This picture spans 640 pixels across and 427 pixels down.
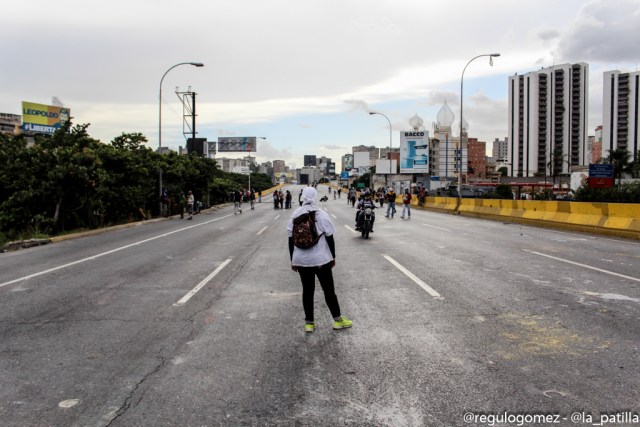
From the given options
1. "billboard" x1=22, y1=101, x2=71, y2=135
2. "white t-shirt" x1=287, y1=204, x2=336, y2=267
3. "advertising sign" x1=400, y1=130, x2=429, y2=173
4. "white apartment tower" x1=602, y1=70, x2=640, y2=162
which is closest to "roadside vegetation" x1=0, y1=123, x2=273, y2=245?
"white t-shirt" x1=287, y1=204, x2=336, y2=267

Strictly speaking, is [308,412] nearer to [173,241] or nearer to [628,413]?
[628,413]

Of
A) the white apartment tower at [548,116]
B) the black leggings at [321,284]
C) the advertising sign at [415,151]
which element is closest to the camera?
the black leggings at [321,284]

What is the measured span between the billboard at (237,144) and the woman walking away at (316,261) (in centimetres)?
8650

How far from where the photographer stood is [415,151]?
108 m

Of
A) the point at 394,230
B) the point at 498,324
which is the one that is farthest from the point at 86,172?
the point at 498,324

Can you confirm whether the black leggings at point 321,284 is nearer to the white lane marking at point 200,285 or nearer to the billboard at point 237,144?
the white lane marking at point 200,285

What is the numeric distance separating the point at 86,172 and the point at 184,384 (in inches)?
697

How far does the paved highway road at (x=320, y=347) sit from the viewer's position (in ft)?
12.2

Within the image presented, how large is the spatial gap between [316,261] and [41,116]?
7479 centimetres

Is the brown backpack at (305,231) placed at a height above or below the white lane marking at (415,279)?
above

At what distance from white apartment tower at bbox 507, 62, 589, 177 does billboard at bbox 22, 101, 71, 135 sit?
129534mm

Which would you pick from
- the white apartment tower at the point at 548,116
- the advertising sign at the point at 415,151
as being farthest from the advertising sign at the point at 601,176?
the white apartment tower at the point at 548,116

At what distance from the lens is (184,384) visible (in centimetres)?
418

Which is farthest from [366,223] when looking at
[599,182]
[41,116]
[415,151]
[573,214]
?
[415,151]
